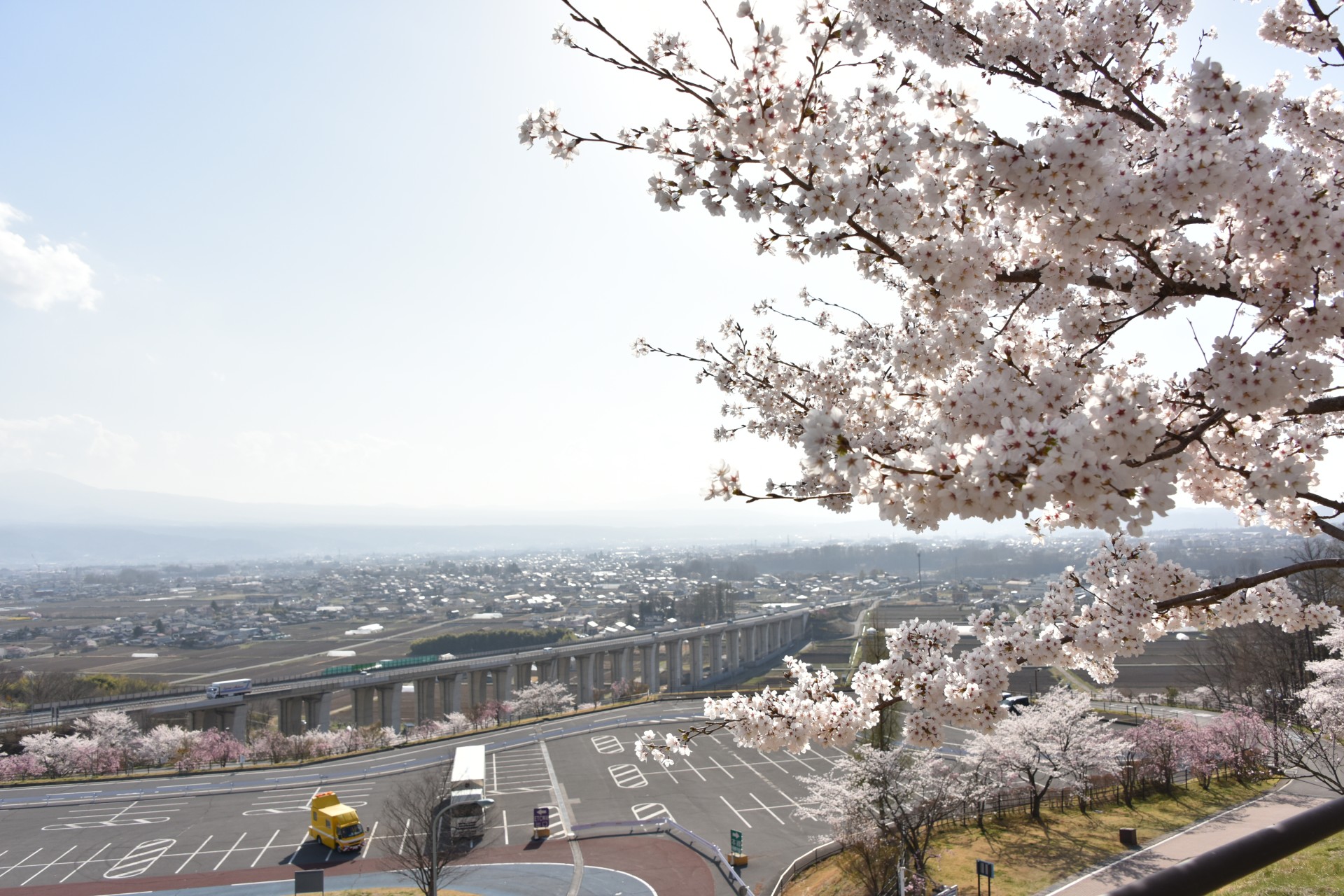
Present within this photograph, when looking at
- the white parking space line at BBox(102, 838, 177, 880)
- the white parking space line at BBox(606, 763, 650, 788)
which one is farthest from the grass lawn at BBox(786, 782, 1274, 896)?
the white parking space line at BBox(102, 838, 177, 880)

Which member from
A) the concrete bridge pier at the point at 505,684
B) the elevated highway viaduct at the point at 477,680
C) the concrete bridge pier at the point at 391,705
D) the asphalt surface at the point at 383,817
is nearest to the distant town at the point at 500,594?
the elevated highway viaduct at the point at 477,680

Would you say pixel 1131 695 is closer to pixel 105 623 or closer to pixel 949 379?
pixel 949 379

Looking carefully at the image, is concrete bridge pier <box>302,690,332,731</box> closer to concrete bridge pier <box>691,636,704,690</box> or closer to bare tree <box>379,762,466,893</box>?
bare tree <box>379,762,466,893</box>

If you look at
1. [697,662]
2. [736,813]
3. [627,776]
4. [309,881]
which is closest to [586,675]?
[697,662]

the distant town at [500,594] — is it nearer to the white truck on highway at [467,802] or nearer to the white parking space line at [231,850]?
the white truck on highway at [467,802]

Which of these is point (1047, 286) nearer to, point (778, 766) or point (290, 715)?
point (778, 766)

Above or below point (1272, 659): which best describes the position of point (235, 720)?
below
